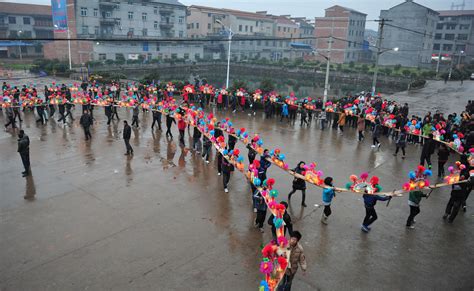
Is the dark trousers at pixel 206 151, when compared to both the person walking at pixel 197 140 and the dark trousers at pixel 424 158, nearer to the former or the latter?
the person walking at pixel 197 140

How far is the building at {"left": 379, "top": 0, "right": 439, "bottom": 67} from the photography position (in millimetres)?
66500

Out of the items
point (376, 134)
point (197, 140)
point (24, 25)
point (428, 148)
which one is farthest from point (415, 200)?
point (24, 25)

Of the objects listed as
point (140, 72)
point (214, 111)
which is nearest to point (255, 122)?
point (214, 111)

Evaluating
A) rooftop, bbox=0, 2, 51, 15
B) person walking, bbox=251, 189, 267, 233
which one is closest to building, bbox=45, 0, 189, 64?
rooftop, bbox=0, 2, 51, 15

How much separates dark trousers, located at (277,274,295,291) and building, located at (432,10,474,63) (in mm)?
79303

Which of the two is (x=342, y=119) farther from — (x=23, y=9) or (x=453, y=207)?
(x=23, y=9)

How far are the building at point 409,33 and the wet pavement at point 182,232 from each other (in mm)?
62371

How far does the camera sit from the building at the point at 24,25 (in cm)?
6191

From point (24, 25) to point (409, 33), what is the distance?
240ft

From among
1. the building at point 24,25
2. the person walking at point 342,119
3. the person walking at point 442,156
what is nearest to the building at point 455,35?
the person walking at point 342,119

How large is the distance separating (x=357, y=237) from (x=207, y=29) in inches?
3014

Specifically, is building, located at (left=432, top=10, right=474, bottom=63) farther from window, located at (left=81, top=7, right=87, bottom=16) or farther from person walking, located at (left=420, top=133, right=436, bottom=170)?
person walking, located at (left=420, top=133, right=436, bottom=170)

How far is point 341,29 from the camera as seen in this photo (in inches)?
2896

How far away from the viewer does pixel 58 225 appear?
8.88 metres
